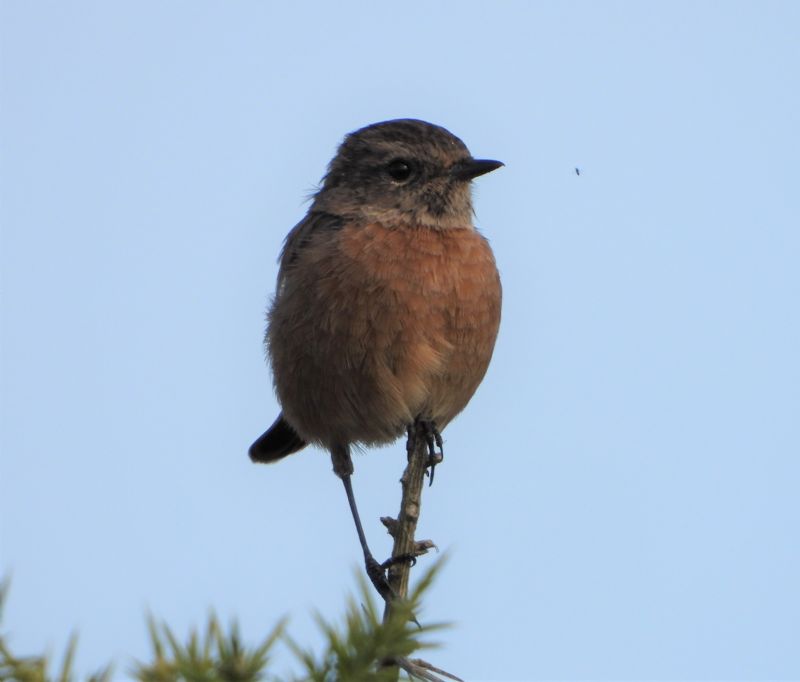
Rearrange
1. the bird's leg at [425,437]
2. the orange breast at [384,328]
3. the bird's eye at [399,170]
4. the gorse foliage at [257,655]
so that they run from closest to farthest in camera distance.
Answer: the gorse foliage at [257,655]
the bird's leg at [425,437]
the orange breast at [384,328]
the bird's eye at [399,170]

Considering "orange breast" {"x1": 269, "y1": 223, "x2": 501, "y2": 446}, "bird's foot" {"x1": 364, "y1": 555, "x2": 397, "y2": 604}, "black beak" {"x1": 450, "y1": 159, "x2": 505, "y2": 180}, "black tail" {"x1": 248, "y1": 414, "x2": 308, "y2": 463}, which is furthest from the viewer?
"black tail" {"x1": 248, "y1": 414, "x2": 308, "y2": 463}

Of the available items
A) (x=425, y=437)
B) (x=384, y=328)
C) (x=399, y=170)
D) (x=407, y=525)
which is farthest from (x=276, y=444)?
(x=407, y=525)

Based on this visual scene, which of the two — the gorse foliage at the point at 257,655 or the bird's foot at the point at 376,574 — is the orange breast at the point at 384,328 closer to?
the bird's foot at the point at 376,574

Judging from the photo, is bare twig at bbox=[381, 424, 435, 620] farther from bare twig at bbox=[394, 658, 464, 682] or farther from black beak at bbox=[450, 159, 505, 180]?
black beak at bbox=[450, 159, 505, 180]

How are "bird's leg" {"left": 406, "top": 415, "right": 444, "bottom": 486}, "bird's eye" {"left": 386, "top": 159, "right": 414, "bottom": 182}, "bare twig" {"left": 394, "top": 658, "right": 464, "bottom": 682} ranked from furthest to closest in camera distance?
"bird's eye" {"left": 386, "top": 159, "right": 414, "bottom": 182}
"bird's leg" {"left": 406, "top": 415, "right": 444, "bottom": 486}
"bare twig" {"left": 394, "top": 658, "right": 464, "bottom": 682}

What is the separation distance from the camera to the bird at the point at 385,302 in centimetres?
637

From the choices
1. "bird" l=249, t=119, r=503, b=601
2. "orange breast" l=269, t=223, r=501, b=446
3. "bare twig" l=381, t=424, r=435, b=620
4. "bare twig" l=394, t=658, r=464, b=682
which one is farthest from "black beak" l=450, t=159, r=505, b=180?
"bare twig" l=394, t=658, r=464, b=682

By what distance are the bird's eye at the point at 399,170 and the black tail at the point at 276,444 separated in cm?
239

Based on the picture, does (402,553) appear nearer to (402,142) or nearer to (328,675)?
(328,675)

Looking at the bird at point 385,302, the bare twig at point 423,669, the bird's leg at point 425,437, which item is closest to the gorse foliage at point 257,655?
the bare twig at point 423,669

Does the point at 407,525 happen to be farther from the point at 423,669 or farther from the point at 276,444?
the point at 276,444

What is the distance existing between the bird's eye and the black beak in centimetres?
30

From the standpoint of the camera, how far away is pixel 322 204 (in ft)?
25.2

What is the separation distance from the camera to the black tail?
887 centimetres
